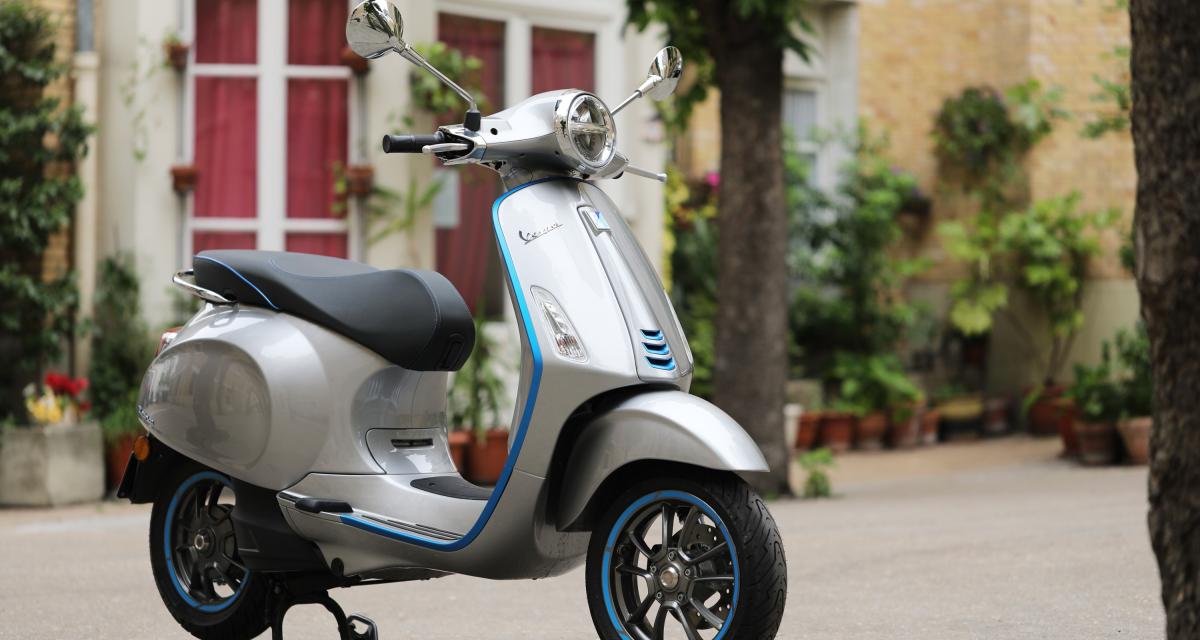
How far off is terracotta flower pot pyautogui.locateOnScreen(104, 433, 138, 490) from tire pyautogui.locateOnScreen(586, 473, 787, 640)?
602 cm

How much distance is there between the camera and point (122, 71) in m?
10.2

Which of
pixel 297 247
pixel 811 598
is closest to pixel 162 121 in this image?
pixel 297 247

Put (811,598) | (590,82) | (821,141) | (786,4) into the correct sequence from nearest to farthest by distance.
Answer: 1. (811,598)
2. (786,4)
3. (590,82)
4. (821,141)

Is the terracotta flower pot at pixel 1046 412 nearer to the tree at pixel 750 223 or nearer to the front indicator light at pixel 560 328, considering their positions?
the tree at pixel 750 223

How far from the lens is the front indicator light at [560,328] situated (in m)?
4.01

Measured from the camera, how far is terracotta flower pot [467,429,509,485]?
397 inches

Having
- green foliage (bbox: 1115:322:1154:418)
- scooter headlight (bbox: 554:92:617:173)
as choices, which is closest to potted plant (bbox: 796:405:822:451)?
green foliage (bbox: 1115:322:1154:418)

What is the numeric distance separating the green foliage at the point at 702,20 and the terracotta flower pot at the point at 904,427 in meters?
4.69

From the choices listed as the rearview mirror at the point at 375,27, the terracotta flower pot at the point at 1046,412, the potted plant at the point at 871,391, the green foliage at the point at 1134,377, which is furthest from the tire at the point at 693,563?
the terracotta flower pot at the point at 1046,412

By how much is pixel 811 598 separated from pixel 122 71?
6.45 meters

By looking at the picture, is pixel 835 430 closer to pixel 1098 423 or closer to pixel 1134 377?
pixel 1098 423

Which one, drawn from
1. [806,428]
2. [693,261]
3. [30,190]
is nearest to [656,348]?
[30,190]

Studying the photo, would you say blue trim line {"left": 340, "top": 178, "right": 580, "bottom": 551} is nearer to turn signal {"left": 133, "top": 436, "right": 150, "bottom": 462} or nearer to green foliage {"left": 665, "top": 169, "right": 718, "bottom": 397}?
turn signal {"left": 133, "top": 436, "right": 150, "bottom": 462}

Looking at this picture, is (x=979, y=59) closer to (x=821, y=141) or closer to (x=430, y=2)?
(x=821, y=141)
